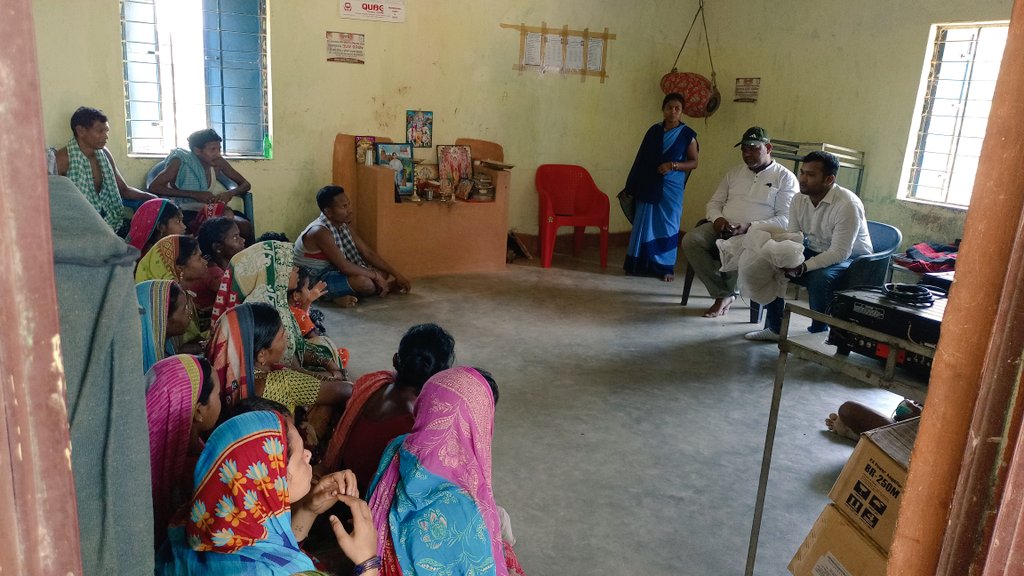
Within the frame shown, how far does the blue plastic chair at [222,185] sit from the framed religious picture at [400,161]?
3.47 feet

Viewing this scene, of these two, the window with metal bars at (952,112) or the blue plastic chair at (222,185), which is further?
the window with metal bars at (952,112)

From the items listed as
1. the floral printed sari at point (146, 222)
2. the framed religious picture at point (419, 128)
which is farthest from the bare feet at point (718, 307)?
the floral printed sari at point (146, 222)

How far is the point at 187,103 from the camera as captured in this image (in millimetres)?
5352

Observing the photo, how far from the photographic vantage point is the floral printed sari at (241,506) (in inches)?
55.8

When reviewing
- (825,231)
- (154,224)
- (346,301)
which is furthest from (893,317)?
(154,224)

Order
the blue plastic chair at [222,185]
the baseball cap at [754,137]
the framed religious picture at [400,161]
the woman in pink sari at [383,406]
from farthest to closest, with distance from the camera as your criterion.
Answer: the framed religious picture at [400,161], the blue plastic chair at [222,185], the baseball cap at [754,137], the woman in pink sari at [383,406]

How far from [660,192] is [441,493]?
4688mm

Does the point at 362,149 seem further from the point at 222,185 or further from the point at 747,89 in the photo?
the point at 747,89

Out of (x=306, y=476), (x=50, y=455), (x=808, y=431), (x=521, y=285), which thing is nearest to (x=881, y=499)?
(x=306, y=476)

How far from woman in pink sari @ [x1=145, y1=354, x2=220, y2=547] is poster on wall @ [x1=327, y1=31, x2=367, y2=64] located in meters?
4.32

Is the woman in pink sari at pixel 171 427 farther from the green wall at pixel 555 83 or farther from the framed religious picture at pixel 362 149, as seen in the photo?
the framed religious picture at pixel 362 149

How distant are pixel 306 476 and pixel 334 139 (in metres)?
4.67

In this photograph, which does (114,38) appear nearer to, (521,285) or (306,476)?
(521,285)

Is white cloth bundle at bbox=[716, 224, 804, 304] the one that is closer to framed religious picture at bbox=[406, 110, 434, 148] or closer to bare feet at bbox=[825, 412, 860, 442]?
bare feet at bbox=[825, 412, 860, 442]
